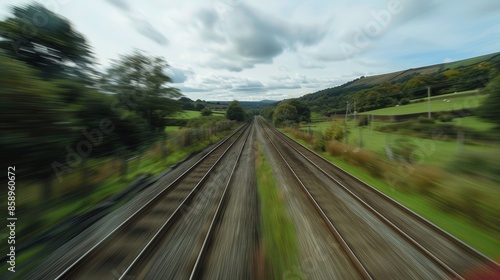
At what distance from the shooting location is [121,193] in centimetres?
983

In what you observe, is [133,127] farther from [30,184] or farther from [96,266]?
[96,266]

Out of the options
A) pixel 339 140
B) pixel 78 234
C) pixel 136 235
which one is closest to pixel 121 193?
pixel 78 234

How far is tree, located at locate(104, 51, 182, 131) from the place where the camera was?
64.3 ft

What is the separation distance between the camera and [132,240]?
20.4 ft

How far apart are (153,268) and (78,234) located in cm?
312

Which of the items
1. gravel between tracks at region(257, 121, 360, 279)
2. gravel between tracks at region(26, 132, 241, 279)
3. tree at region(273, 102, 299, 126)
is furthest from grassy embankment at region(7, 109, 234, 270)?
tree at region(273, 102, 299, 126)

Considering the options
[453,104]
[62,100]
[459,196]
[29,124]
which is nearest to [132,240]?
[29,124]

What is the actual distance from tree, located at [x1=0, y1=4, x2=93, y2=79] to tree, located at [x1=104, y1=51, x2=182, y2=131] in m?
4.02

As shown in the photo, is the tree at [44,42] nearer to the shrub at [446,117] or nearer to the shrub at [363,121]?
the shrub at [446,117]

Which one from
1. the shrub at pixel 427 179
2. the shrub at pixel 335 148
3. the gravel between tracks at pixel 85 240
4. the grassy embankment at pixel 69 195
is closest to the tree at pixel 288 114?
the shrub at pixel 335 148

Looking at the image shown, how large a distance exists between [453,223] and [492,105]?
13.2 metres

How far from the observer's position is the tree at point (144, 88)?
64.3 ft

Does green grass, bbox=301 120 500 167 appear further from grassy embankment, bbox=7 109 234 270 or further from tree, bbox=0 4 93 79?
tree, bbox=0 4 93 79

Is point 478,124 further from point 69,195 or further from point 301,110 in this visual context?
point 301,110
